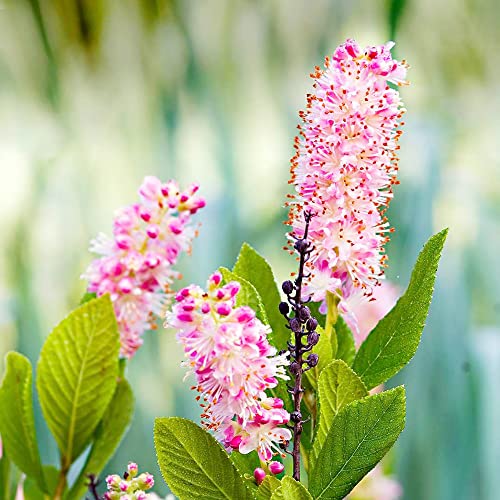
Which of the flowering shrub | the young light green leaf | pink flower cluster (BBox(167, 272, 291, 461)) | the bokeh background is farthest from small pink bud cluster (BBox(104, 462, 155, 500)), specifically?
the bokeh background

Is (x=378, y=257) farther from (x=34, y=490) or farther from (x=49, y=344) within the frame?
(x=34, y=490)

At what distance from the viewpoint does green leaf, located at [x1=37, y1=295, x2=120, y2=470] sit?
24.7 inches

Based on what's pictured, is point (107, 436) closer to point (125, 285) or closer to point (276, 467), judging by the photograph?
point (125, 285)

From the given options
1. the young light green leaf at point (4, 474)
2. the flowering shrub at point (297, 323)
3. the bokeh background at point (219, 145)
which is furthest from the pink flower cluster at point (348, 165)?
the bokeh background at point (219, 145)

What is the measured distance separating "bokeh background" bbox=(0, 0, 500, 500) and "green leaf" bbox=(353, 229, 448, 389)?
1.94ft

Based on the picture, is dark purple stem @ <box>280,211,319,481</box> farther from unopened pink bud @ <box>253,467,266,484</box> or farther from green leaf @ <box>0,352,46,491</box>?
green leaf @ <box>0,352,46,491</box>

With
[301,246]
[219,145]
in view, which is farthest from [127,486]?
[219,145]

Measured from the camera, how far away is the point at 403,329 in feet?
1.71

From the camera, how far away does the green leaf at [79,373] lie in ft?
2.06

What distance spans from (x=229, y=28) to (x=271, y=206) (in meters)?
0.27

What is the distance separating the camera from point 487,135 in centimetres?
114

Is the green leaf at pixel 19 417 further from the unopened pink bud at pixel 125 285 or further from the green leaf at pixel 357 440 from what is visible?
the green leaf at pixel 357 440

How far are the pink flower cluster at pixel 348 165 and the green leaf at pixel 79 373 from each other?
20cm

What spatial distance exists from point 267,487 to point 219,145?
29.6 inches
